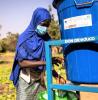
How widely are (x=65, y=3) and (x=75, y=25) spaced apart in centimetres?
31

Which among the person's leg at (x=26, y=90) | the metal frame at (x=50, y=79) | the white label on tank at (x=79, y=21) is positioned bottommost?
the person's leg at (x=26, y=90)

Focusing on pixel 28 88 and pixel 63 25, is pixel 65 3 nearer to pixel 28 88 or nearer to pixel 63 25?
pixel 63 25

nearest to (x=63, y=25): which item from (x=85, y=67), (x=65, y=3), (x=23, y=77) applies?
(x=65, y=3)

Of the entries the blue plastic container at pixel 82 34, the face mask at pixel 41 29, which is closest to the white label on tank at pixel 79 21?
the blue plastic container at pixel 82 34

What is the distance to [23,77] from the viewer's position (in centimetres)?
505

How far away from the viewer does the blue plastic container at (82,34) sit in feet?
12.9

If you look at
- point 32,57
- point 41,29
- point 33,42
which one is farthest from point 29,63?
point 41,29

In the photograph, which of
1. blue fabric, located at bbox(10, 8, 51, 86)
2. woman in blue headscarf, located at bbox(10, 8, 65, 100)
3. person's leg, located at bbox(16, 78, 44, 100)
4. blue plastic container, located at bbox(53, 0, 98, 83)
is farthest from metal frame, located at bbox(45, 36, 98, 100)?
person's leg, located at bbox(16, 78, 44, 100)

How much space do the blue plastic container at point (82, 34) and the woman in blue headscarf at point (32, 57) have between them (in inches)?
26.9

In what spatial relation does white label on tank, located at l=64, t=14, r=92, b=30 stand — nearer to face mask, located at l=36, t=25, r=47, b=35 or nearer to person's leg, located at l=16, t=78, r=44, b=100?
face mask, located at l=36, t=25, r=47, b=35

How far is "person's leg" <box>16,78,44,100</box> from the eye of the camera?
5.04m

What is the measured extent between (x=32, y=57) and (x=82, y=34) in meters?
1.04

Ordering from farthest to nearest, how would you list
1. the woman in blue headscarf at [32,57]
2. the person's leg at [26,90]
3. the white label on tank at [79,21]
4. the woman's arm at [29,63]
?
the person's leg at [26,90] < the woman in blue headscarf at [32,57] < the woman's arm at [29,63] < the white label on tank at [79,21]

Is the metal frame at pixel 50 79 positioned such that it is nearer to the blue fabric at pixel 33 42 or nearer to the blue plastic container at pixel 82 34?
the blue plastic container at pixel 82 34
